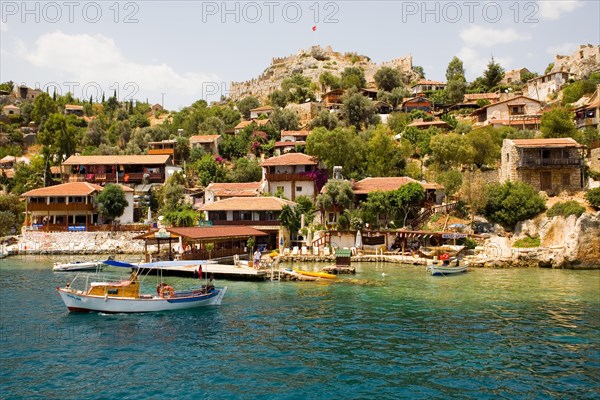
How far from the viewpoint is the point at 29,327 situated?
74.9 ft

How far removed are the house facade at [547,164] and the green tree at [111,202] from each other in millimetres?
42914

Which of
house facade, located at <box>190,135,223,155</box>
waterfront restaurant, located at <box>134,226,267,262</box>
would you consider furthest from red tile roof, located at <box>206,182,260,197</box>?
house facade, located at <box>190,135,223,155</box>

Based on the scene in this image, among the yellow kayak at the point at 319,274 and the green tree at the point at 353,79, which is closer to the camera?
the yellow kayak at the point at 319,274

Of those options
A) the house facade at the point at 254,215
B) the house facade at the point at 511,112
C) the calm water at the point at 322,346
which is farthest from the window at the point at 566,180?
the house facade at the point at 254,215

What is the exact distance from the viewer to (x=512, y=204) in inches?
1813

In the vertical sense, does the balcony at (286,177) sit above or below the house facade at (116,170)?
below

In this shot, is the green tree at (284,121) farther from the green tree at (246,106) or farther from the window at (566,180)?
the window at (566,180)

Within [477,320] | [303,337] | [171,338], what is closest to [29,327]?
[171,338]

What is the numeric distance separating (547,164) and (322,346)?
134ft

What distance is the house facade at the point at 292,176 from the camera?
2232 inches

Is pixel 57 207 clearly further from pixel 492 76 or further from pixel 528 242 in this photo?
pixel 492 76

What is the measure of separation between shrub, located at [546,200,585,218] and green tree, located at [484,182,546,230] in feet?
5.12

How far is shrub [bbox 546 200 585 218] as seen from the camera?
42.2 m

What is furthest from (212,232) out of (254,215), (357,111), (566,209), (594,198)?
(357,111)
